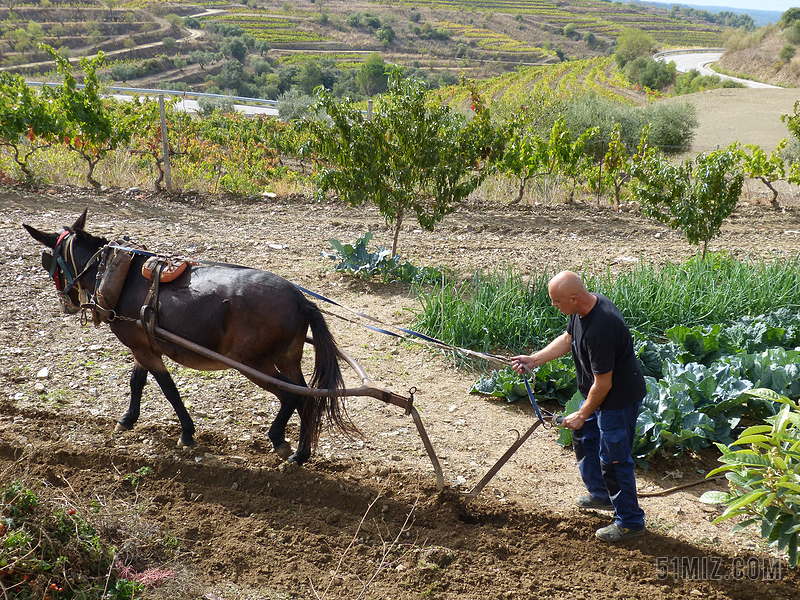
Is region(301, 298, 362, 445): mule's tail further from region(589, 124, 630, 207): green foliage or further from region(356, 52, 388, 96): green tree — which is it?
region(356, 52, 388, 96): green tree

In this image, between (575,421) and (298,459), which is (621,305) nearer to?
(575,421)

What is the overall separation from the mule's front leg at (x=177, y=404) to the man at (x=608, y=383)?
226cm

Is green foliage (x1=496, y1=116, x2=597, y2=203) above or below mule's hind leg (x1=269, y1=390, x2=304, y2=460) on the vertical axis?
above

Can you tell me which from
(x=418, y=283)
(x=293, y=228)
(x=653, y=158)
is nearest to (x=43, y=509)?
(x=418, y=283)

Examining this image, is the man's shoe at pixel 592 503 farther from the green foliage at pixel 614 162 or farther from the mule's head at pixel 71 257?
the green foliage at pixel 614 162

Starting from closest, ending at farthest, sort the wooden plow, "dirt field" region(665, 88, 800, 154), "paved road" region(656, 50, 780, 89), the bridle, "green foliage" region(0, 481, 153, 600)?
"green foliage" region(0, 481, 153, 600), the wooden plow, the bridle, "dirt field" region(665, 88, 800, 154), "paved road" region(656, 50, 780, 89)

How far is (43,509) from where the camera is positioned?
109 inches

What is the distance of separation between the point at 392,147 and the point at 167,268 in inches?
176

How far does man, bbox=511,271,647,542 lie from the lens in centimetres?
300

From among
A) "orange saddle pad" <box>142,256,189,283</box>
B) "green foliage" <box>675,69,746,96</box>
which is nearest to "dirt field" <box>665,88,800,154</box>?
"green foliage" <box>675,69,746,96</box>

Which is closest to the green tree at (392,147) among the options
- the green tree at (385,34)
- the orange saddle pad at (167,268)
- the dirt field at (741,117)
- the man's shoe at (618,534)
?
the orange saddle pad at (167,268)

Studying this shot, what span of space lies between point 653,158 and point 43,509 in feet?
26.1

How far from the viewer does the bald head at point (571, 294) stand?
9.82ft

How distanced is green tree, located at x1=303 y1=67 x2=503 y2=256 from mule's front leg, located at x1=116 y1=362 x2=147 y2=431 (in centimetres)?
413
